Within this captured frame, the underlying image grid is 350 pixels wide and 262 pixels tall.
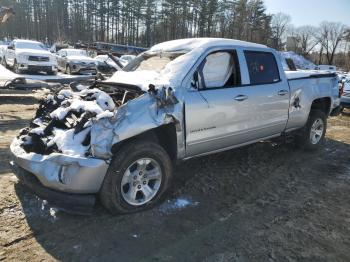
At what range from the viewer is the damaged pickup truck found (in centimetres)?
378

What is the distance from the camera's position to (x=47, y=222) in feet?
12.8

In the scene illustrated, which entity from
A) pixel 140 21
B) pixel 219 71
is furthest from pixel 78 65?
pixel 140 21

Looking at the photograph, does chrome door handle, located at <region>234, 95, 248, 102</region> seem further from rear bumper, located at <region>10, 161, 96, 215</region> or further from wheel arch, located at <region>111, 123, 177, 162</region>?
rear bumper, located at <region>10, 161, 96, 215</region>

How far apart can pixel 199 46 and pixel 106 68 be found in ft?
63.3

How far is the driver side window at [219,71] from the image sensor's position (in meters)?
4.82

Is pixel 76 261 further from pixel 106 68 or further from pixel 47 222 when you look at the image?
pixel 106 68

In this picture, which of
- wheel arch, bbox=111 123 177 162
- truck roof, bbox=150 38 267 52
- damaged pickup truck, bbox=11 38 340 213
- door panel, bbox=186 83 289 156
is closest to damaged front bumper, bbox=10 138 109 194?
damaged pickup truck, bbox=11 38 340 213

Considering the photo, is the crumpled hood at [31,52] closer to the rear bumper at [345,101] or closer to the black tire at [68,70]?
the black tire at [68,70]

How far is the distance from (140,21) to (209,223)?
73.9m

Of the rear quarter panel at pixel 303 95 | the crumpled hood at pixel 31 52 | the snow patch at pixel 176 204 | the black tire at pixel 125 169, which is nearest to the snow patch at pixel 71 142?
the black tire at pixel 125 169

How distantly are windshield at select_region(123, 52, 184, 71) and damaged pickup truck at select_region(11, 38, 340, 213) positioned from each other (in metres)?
0.02

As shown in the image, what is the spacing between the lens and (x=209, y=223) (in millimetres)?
4035

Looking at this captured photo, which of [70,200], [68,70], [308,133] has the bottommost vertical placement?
[70,200]

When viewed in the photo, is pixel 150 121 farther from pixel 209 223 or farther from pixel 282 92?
pixel 282 92
